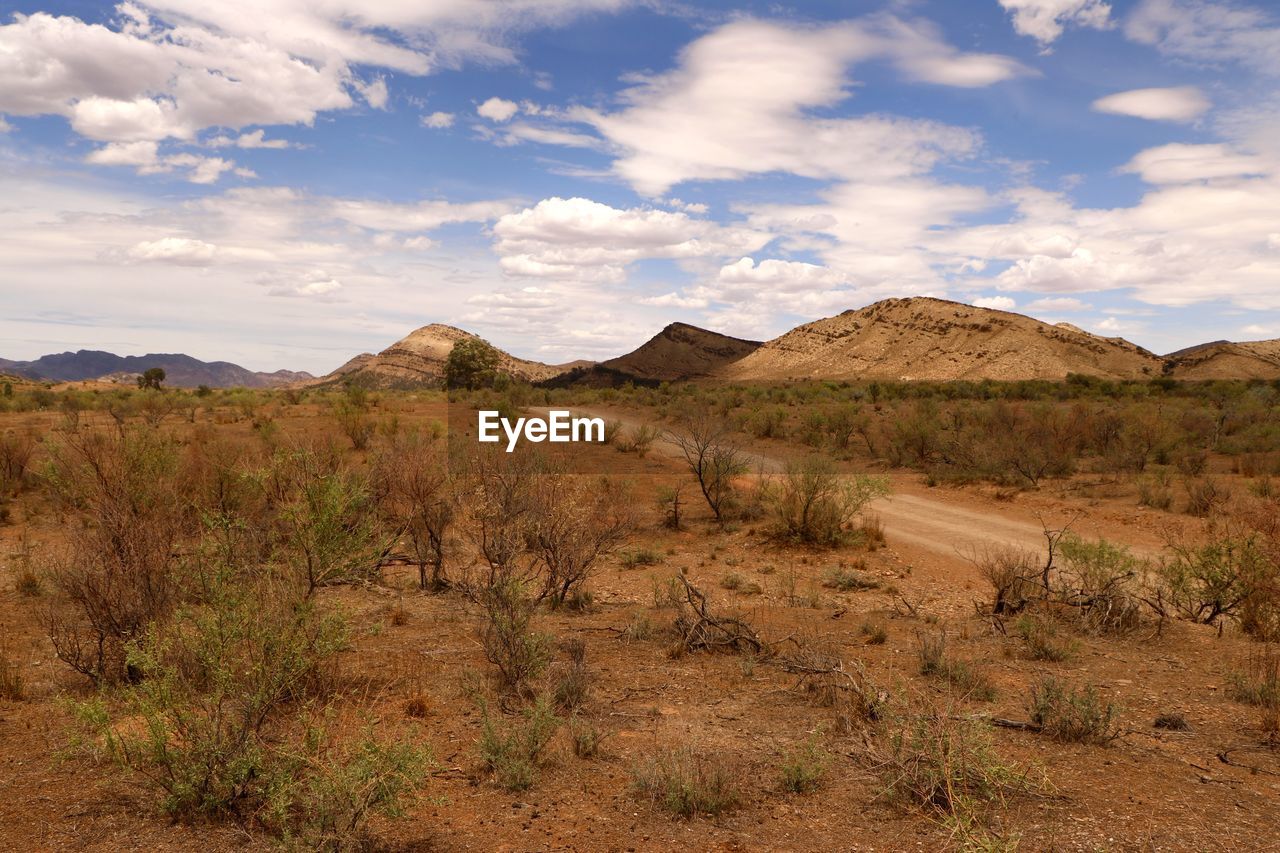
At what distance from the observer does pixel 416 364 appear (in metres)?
136

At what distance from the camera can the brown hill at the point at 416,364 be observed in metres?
119

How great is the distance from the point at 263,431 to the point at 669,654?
18.9 m

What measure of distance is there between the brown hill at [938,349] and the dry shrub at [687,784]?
222 feet

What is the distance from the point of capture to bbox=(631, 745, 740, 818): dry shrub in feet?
16.0

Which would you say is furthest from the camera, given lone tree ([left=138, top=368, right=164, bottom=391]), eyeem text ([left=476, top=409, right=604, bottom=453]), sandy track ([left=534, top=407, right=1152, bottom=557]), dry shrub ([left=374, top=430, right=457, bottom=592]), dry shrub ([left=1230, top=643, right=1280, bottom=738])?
lone tree ([left=138, top=368, right=164, bottom=391])

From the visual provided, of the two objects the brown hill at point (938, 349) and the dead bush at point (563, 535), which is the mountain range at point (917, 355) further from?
the dead bush at point (563, 535)

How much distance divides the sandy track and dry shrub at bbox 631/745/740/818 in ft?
33.2

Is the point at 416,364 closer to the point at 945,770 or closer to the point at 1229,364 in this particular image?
the point at 1229,364

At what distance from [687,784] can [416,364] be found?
13756 cm

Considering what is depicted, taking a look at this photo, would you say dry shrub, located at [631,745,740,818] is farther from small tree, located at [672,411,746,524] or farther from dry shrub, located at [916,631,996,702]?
small tree, located at [672,411,746,524]

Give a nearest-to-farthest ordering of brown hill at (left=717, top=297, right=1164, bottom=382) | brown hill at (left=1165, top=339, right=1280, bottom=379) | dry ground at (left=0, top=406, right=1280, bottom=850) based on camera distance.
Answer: dry ground at (left=0, top=406, right=1280, bottom=850) → brown hill at (left=1165, top=339, right=1280, bottom=379) → brown hill at (left=717, top=297, right=1164, bottom=382)

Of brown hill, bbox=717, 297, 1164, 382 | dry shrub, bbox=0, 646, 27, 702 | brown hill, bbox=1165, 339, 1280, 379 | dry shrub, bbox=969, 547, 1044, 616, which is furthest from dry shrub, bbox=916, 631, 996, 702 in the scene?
brown hill, bbox=1165, 339, 1280, 379

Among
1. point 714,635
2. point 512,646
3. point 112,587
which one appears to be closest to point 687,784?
point 512,646

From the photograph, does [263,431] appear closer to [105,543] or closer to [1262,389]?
[105,543]
